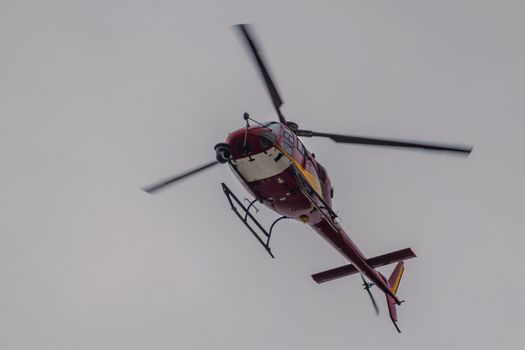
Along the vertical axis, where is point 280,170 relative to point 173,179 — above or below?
below

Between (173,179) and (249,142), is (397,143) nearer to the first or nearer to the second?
(249,142)

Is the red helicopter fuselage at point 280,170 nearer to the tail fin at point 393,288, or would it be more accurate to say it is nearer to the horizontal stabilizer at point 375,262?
the horizontal stabilizer at point 375,262

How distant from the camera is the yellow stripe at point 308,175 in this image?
44.0ft

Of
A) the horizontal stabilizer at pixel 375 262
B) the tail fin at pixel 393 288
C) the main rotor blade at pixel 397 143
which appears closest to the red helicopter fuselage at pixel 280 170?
the main rotor blade at pixel 397 143

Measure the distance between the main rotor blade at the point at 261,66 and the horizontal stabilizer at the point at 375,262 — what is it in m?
6.57

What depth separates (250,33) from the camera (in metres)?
11.7

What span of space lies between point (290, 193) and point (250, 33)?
444 cm

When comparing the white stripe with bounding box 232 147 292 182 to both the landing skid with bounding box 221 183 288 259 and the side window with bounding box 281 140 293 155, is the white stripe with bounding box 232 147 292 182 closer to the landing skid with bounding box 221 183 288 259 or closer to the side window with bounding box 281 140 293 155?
the side window with bounding box 281 140 293 155

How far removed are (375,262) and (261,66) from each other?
882 cm

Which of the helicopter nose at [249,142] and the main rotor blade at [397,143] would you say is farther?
the helicopter nose at [249,142]

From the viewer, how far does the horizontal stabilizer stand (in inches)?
705

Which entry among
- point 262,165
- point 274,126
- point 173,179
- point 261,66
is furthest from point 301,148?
point 173,179

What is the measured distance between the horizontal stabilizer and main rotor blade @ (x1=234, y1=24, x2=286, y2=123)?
657 cm

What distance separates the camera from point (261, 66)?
12.5 meters
